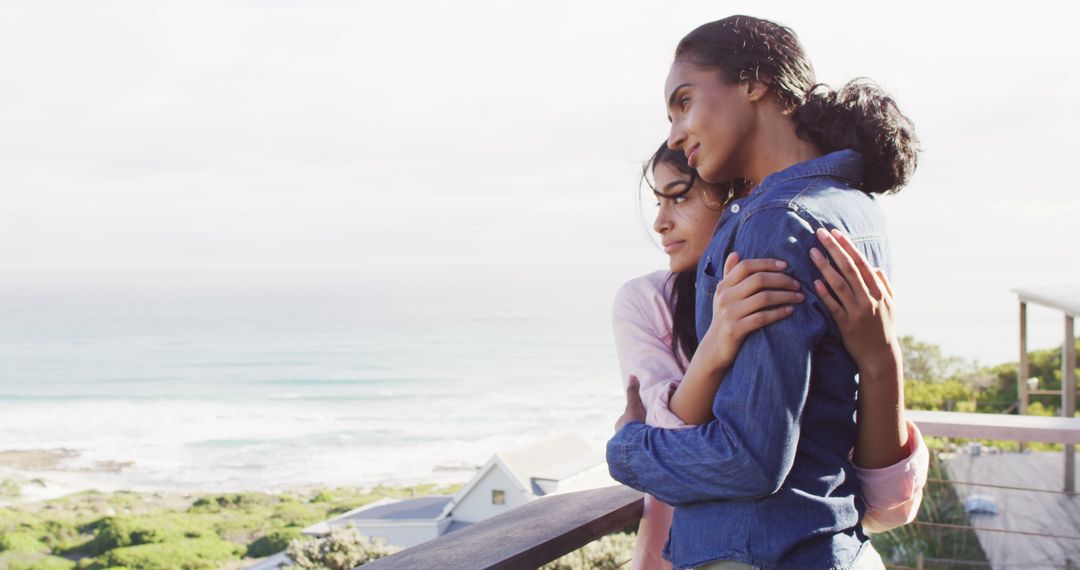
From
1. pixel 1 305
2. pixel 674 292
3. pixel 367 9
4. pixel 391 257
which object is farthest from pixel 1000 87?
pixel 391 257

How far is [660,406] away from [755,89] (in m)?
0.41

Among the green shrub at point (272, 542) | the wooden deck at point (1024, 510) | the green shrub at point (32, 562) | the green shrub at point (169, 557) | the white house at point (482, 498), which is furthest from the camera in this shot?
the green shrub at point (272, 542)

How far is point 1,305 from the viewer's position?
245 feet

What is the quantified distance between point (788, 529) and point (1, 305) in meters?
85.1

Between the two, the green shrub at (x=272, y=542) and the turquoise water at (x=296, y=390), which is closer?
the green shrub at (x=272, y=542)

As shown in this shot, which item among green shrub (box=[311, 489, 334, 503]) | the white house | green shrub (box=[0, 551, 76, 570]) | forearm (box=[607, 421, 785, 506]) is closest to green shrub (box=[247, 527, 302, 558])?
the white house

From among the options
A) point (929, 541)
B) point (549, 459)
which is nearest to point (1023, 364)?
point (929, 541)

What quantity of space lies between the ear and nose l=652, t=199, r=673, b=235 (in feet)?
1.50

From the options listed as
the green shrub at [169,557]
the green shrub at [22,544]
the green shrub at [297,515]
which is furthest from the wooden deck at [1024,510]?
the green shrub at [22,544]

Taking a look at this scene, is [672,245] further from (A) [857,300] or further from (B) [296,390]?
(B) [296,390]

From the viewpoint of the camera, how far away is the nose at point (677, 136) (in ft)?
3.88

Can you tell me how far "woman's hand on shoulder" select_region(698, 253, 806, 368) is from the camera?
963 mm

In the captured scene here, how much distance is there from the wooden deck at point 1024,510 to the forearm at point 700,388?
2077 mm

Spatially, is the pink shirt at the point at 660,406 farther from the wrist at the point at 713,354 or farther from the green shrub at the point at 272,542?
the green shrub at the point at 272,542
